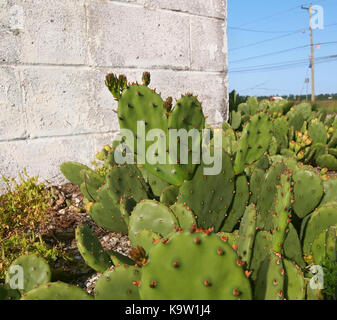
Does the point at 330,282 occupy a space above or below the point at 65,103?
below

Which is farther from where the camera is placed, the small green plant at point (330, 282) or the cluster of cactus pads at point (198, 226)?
the small green plant at point (330, 282)

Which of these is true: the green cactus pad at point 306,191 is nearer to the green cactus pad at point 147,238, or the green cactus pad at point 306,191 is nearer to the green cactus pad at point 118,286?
the green cactus pad at point 147,238

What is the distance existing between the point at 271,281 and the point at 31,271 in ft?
3.68

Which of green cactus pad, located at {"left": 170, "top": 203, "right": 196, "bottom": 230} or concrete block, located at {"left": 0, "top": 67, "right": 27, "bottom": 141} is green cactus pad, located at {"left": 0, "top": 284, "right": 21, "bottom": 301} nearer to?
green cactus pad, located at {"left": 170, "top": 203, "right": 196, "bottom": 230}

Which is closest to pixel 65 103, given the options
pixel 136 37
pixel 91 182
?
pixel 136 37

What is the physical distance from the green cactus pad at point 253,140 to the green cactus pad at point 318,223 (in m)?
0.47

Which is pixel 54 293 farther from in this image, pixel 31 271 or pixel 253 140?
pixel 253 140

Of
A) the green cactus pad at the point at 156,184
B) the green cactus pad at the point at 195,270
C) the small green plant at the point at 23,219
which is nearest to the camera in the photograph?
the green cactus pad at the point at 195,270

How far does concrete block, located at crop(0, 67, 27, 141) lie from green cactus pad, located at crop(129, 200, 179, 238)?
191cm

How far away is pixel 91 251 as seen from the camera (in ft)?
5.56

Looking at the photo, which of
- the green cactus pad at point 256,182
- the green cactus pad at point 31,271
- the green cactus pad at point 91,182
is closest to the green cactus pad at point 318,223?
the green cactus pad at point 256,182

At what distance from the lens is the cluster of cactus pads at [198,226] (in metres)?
1.01
